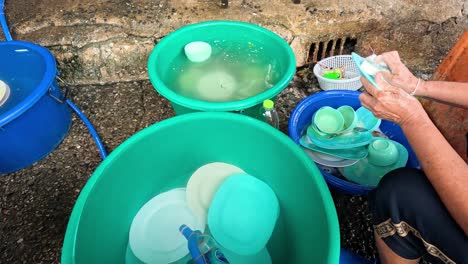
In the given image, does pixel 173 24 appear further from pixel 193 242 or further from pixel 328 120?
pixel 193 242

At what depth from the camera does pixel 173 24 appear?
2.03 metres

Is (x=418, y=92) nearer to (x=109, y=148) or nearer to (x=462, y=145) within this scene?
(x=462, y=145)

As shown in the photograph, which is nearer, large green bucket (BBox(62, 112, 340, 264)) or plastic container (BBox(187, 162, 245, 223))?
large green bucket (BBox(62, 112, 340, 264))

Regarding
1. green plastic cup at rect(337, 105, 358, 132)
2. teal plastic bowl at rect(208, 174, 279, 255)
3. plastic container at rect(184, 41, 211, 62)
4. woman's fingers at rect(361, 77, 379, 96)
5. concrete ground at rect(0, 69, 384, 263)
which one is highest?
woman's fingers at rect(361, 77, 379, 96)

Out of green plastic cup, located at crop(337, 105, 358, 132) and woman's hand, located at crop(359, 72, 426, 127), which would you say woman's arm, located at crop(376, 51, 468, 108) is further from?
green plastic cup, located at crop(337, 105, 358, 132)

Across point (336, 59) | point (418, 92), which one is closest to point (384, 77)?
point (418, 92)

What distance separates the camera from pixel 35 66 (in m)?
1.84

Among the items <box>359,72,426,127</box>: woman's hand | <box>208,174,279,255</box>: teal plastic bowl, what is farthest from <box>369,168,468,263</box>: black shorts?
<box>208,174,279,255</box>: teal plastic bowl

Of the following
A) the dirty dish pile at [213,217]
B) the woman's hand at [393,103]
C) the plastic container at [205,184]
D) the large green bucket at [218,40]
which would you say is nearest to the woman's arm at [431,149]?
the woman's hand at [393,103]

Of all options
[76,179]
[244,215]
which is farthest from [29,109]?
[244,215]

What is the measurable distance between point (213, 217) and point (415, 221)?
723 millimetres

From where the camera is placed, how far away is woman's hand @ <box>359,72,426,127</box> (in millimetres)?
1039

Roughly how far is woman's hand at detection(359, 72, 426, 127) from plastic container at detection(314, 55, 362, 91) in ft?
2.77

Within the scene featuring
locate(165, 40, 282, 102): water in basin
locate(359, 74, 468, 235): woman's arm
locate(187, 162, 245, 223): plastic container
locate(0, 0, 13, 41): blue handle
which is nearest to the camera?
locate(359, 74, 468, 235): woman's arm
